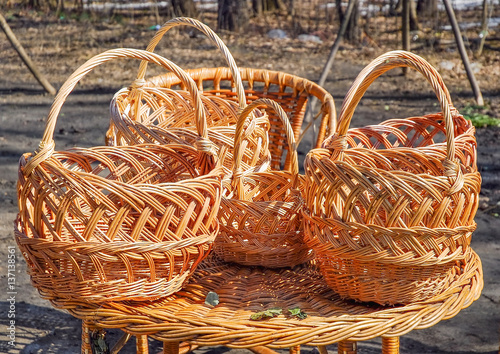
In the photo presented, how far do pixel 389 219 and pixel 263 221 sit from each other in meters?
0.35

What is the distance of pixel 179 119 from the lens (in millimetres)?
1745

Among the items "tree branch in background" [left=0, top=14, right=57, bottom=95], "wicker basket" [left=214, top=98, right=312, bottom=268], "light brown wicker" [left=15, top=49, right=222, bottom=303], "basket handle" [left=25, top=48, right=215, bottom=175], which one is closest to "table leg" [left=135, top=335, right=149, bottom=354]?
"wicker basket" [left=214, top=98, right=312, bottom=268]

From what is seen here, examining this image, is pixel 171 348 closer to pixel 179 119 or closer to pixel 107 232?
pixel 107 232

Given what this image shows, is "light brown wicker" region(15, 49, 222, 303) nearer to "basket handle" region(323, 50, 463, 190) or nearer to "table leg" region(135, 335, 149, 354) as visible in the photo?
"basket handle" region(323, 50, 463, 190)

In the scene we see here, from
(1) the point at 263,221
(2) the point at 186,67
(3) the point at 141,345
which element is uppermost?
(1) the point at 263,221

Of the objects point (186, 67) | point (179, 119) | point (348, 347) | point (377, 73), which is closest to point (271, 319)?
point (348, 347)

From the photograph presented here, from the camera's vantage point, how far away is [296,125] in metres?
2.27

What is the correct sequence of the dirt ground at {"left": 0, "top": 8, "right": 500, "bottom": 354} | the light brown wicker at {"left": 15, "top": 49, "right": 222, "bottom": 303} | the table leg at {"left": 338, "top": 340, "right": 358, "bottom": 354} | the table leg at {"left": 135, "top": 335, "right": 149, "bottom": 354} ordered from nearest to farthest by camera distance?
the light brown wicker at {"left": 15, "top": 49, "right": 222, "bottom": 303} → the table leg at {"left": 338, "top": 340, "right": 358, "bottom": 354} → the table leg at {"left": 135, "top": 335, "right": 149, "bottom": 354} → the dirt ground at {"left": 0, "top": 8, "right": 500, "bottom": 354}

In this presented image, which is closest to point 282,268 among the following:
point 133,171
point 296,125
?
point 133,171

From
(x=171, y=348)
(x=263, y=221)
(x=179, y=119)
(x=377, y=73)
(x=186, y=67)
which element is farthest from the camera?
(x=186, y=67)

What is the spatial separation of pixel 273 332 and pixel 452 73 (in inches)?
205

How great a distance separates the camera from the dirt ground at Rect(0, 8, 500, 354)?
6.95 feet

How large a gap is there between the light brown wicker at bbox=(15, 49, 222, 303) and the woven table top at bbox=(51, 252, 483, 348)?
0.13ft

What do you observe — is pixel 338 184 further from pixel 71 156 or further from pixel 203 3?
pixel 203 3
